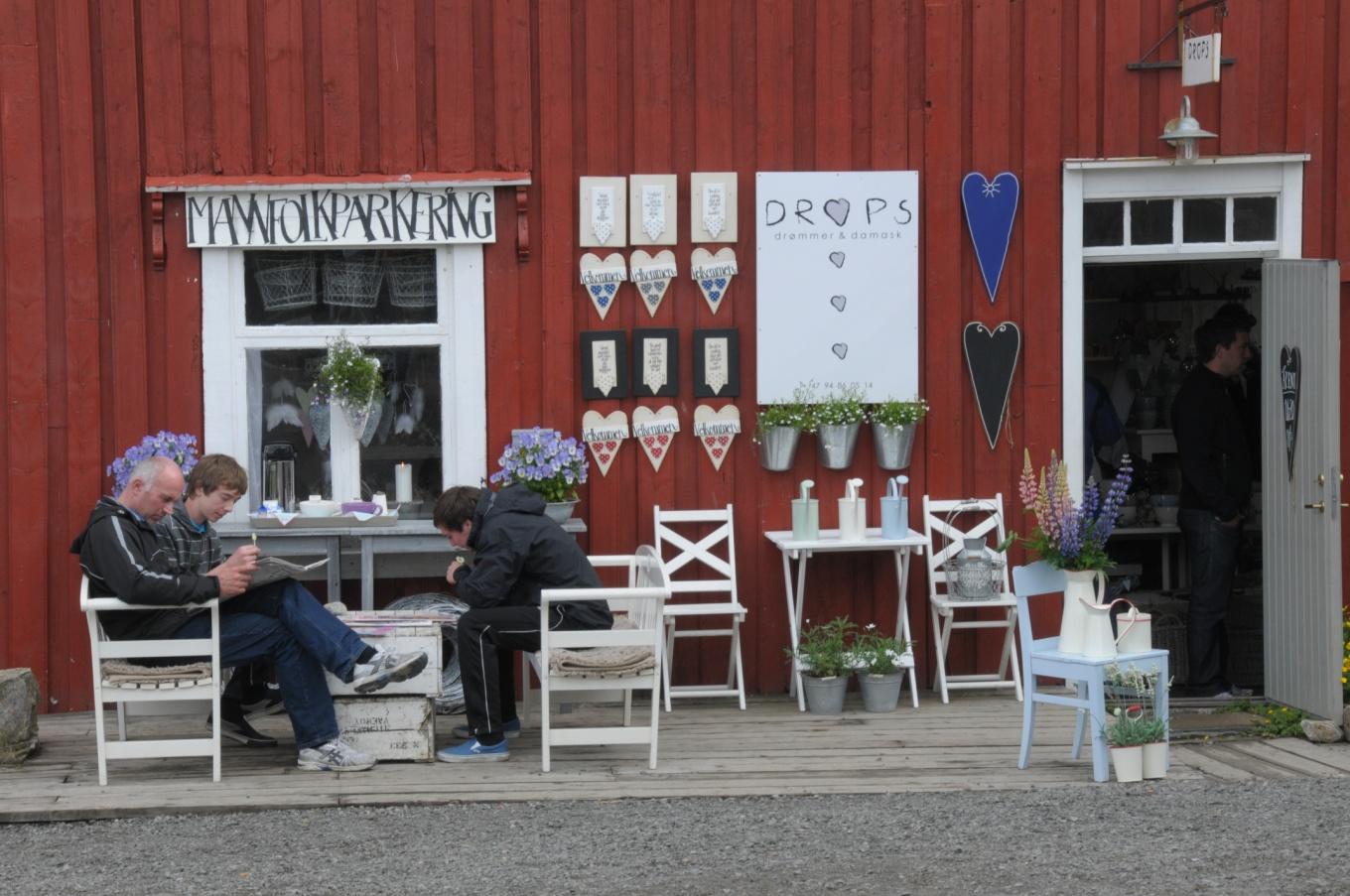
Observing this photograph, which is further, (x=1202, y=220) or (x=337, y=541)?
(x=1202, y=220)

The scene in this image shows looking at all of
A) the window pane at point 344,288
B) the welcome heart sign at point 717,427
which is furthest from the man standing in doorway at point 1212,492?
the window pane at point 344,288

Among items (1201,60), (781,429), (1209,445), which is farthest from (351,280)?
(1209,445)

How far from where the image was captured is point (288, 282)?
8516 millimetres

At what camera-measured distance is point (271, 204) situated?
835 centimetres

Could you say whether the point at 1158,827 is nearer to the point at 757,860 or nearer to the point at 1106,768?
the point at 1106,768

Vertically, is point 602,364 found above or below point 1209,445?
above

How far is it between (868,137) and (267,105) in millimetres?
2938

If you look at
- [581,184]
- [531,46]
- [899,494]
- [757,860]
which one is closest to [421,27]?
[531,46]

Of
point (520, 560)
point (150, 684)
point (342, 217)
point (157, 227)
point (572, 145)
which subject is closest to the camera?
point (150, 684)

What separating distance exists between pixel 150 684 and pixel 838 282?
383 cm

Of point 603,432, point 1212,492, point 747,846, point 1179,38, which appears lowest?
point 747,846

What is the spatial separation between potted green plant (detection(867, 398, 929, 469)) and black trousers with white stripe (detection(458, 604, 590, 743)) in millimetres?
2202

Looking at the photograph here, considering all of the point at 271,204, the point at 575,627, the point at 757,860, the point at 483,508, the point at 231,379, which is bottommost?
the point at 757,860

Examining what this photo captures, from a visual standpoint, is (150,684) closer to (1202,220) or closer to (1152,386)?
(1202,220)
